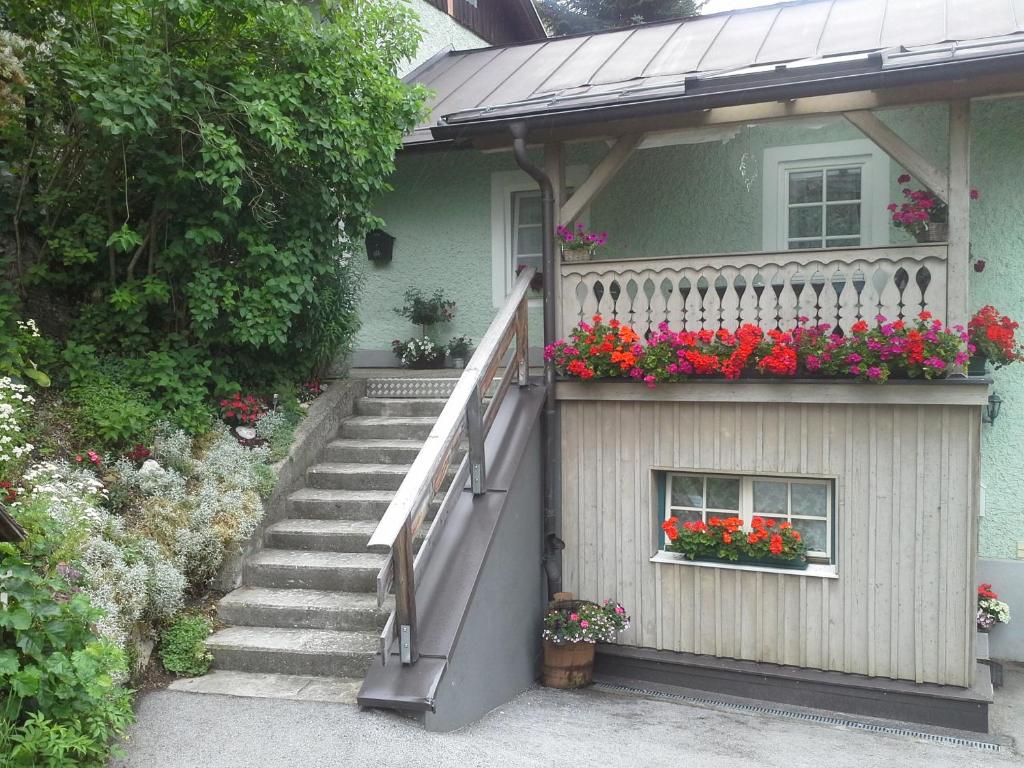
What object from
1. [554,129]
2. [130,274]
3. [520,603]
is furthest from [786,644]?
[130,274]

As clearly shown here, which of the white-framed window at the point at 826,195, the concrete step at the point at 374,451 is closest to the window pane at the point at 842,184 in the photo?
the white-framed window at the point at 826,195

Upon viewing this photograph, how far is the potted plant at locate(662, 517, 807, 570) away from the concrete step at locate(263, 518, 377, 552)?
225 centimetres

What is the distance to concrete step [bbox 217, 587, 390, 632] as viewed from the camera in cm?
514

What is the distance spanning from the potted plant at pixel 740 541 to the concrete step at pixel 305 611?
92.2 inches

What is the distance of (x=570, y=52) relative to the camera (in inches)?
369

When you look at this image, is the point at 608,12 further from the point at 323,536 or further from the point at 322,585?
the point at 322,585

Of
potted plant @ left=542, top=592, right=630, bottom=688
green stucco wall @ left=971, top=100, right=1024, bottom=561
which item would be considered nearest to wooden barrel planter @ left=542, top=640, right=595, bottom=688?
potted plant @ left=542, top=592, right=630, bottom=688

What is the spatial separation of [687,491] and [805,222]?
→ 281 centimetres

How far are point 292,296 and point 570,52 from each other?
4.76 meters

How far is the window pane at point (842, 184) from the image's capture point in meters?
7.41

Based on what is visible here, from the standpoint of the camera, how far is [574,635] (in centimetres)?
597

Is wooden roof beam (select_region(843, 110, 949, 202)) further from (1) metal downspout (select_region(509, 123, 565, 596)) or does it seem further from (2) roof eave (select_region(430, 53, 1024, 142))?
(1) metal downspout (select_region(509, 123, 565, 596))

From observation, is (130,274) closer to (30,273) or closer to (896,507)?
(30,273)

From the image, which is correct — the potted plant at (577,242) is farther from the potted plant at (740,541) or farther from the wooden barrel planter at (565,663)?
the wooden barrel planter at (565,663)
